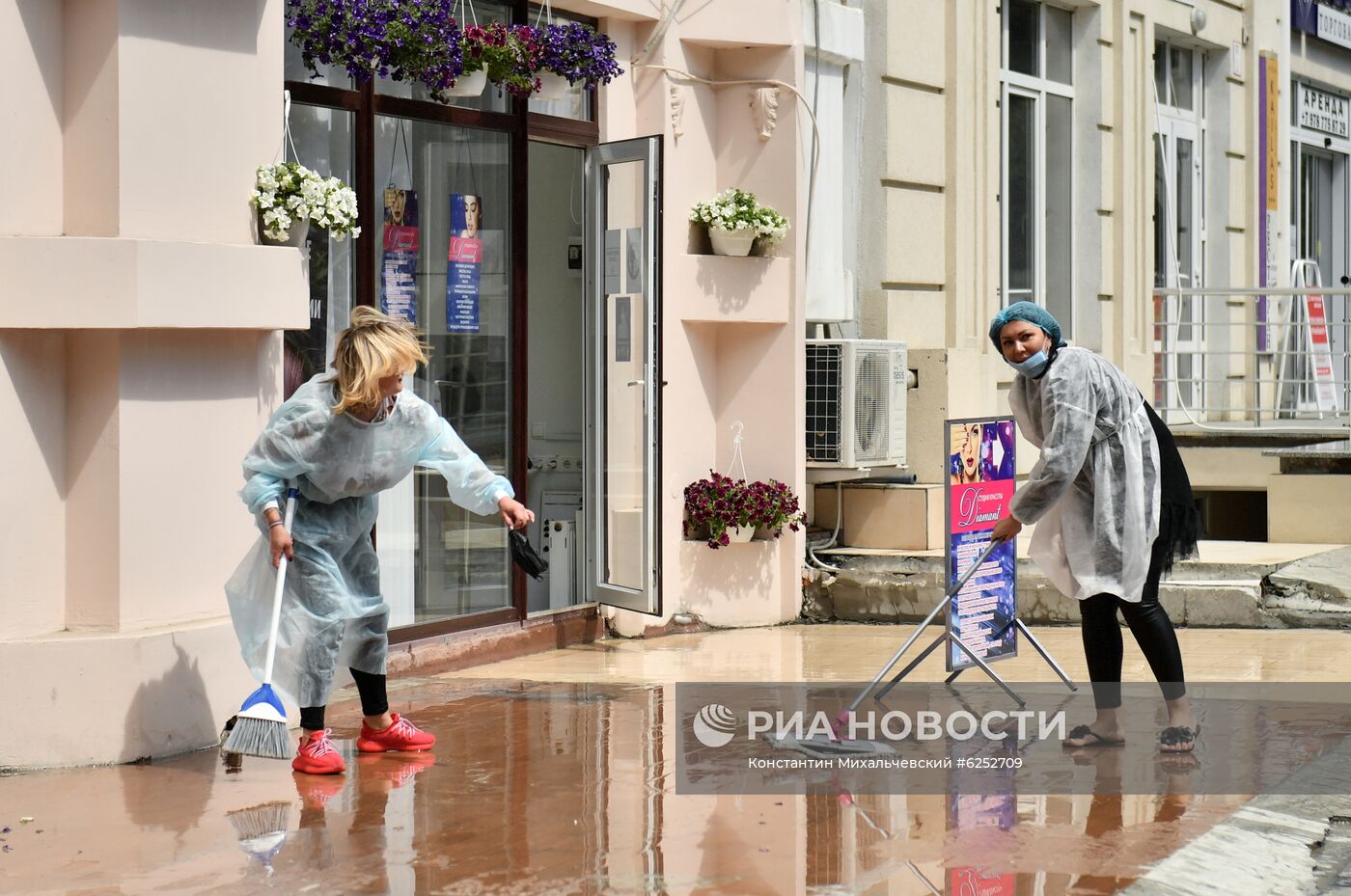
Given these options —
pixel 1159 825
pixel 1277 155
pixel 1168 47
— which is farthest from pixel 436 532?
pixel 1277 155

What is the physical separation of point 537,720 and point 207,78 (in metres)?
2.85

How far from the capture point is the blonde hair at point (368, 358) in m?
6.12

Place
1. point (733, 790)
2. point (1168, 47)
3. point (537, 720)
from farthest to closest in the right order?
1. point (1168, 47)
2. point (537, 720)
3. point (733, 790)

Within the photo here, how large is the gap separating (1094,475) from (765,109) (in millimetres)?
4170

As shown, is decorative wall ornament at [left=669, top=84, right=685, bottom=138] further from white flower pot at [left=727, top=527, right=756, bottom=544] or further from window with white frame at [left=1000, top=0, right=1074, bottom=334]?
window with white frame at [left=1000, top=0, right=1074, bottom=334]

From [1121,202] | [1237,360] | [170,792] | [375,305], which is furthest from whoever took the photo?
[1237,360]

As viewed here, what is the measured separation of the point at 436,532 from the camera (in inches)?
347

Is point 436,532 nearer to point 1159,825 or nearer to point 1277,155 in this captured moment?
point 1159,825

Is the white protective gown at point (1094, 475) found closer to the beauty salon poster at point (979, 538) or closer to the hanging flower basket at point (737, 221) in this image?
the beauty salon poster at point (979, 538)

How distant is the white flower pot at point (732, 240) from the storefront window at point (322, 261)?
7.85 feet

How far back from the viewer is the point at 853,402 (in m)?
10.6

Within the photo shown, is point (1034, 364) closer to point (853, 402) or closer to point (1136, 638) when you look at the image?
point (1136, 638)

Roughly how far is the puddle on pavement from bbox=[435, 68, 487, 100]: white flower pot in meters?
3.22

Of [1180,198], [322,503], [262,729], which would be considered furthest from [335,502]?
[1180,198]
